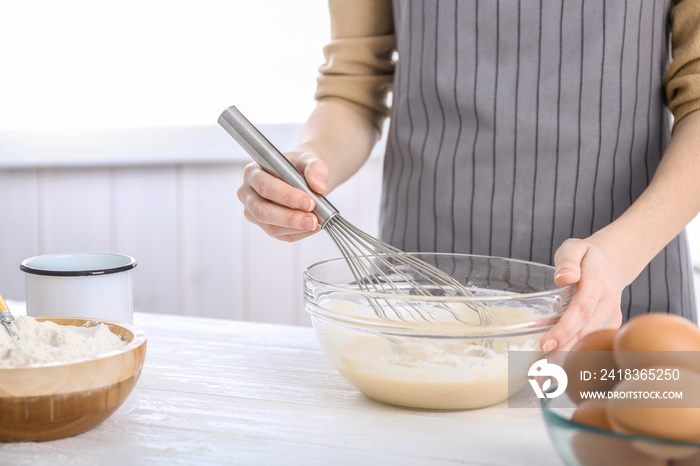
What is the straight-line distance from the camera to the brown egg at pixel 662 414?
0.44 m

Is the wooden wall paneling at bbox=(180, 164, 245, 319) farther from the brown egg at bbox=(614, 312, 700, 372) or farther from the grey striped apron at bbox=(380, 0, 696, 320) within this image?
the brown egg at bbox=(614, 312, 700, 372)

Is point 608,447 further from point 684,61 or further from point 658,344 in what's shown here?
point 684,61

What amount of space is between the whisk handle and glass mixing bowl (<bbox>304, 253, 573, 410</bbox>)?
103mm

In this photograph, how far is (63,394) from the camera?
1.93ft

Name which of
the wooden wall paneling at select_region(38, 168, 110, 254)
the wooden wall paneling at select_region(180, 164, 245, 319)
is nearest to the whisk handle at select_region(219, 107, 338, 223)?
the wooden wall paneling at select_region(180, 164, 245, 319)

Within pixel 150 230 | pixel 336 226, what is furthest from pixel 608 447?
pixel 150 230

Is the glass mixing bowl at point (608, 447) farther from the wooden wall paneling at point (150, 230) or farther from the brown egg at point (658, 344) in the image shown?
→ the wooden wall paneling at point (150, 230)

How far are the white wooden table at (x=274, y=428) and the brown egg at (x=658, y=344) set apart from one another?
143 mm

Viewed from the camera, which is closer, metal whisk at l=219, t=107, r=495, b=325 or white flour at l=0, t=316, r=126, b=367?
white flour at l=0, t=316, r=126, b=367

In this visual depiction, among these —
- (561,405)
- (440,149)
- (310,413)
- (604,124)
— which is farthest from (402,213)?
(561,405)

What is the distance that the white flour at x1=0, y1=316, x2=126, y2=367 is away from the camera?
0.59 metres

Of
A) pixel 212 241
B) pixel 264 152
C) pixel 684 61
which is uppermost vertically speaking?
pixel 684 61

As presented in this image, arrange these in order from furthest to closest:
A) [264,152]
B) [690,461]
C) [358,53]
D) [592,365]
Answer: [358,53], [264,152], [592,365], [690,461]

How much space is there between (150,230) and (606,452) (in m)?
1.69
